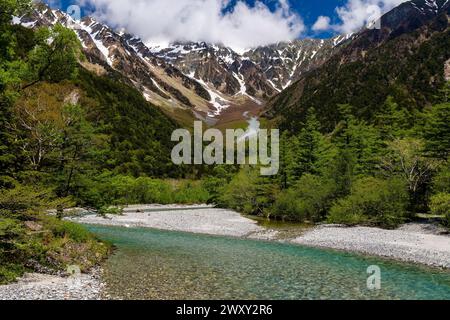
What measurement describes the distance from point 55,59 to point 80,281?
478 inches

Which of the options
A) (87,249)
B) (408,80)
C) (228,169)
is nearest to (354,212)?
(87,249)

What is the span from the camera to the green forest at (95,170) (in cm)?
2023

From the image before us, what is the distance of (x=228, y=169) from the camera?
95.9 metres

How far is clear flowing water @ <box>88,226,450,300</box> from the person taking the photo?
17.3 m

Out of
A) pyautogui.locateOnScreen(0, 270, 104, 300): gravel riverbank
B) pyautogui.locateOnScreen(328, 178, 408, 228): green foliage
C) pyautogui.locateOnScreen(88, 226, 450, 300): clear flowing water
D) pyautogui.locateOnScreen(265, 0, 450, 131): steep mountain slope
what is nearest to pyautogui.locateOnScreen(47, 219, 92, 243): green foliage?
pyautogui.locateOnScreen(88, 226, 450, 300): clear flowing water

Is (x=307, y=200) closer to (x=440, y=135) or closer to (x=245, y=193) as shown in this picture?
(x=440, y=135)

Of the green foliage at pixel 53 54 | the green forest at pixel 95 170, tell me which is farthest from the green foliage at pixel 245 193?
Answer: the green foliage at pixel 53 54

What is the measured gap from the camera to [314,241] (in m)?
34.2

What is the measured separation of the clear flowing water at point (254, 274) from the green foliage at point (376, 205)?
14513 millimetres

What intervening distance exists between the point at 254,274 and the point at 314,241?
46.7 feet

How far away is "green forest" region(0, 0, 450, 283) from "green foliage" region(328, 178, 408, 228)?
11cm

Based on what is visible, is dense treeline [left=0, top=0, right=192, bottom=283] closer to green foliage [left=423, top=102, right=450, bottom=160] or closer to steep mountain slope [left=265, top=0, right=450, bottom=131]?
green foliage [left=423, top=102, right=450, bottom=160]

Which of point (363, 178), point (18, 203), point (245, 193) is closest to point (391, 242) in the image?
point (363, 178)
